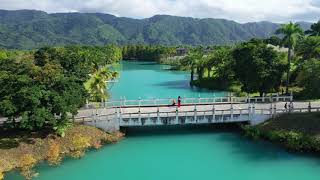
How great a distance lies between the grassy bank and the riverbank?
48.2 feet

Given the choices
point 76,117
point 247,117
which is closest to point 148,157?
point 76,117

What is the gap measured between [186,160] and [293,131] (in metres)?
10.4

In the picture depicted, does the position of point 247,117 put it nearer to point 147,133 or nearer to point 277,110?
point 277,110

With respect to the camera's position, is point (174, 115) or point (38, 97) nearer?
point (38, 97)

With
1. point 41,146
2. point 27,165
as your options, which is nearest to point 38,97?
point 41,146

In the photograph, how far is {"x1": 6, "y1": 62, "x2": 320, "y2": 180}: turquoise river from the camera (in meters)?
A: 34.1

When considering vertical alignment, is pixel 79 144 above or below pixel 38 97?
below

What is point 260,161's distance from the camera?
3706 cm

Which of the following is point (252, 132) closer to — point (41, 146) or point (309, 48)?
point (41, 146)

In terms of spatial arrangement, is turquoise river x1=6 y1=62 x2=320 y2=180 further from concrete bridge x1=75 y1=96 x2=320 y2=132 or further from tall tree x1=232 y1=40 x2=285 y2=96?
tall tree x1=232 y1=40 x2=285 y2=96

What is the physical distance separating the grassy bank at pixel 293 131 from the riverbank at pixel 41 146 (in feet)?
48.2

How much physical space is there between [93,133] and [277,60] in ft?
85.8

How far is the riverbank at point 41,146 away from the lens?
34.1 metres

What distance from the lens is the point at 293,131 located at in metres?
39.9
